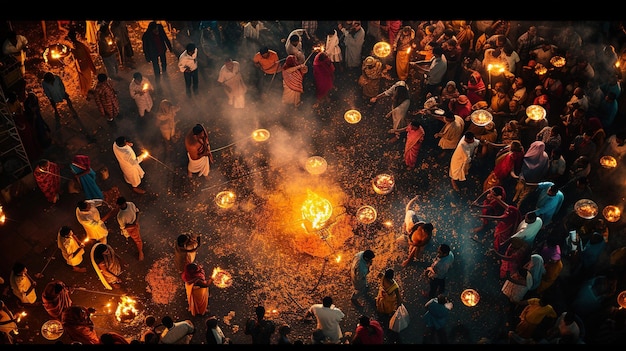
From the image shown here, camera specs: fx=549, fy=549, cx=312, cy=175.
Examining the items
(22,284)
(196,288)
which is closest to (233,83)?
(196,288)

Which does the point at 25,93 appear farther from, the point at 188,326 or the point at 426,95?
the point at 426,95

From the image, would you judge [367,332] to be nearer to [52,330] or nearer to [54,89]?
[52,330]

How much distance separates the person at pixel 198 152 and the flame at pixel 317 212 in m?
2.40

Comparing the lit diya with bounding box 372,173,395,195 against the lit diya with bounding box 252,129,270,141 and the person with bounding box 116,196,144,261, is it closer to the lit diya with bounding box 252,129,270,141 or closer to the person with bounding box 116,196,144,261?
the lit diya with bounding box 252,129,270,141

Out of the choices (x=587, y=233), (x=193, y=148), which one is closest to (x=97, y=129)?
(x=193, y=148)

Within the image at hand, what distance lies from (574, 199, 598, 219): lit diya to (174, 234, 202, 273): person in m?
6.88

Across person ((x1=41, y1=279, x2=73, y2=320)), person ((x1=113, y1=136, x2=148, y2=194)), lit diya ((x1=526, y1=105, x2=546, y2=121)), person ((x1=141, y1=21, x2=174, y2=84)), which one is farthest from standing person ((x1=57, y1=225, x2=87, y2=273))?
lit diya ((x1=526, y1=105, x2=546, y2=121))

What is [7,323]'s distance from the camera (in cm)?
892

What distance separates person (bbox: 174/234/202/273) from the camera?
9422 millimetres

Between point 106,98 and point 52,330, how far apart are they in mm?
5054

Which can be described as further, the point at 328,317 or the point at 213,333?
the point at 328,317

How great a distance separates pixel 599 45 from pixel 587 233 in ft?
19.9

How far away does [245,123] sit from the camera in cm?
1288

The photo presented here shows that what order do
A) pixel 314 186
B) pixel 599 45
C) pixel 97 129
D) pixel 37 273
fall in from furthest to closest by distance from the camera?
pixel 599 45 → pixel 97 129 → pixel 314 186 → pixel 37 273
